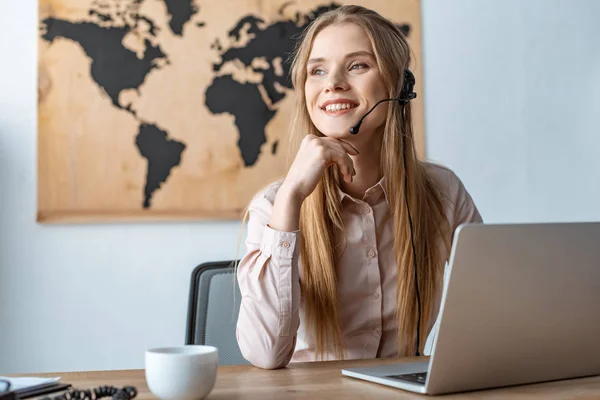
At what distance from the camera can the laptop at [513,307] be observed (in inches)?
32.0

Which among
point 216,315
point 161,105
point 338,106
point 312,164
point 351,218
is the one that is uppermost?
point 161,105

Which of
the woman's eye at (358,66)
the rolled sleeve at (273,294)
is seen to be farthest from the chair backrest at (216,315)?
the woman's eye at (358,66)

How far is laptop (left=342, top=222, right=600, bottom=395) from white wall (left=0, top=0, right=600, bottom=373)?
1.67 meters

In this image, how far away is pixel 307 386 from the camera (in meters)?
0.97

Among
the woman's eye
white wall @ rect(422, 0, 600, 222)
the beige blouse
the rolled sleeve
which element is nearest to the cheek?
the woman's eye

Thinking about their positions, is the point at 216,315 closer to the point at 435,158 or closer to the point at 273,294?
the point at 273,294

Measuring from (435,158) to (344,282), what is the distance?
133 centimetres

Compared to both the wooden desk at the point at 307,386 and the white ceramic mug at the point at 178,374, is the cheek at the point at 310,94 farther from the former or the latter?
the white ceramic mug at the point at 178,374

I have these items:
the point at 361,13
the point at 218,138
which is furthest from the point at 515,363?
the point at 218,138

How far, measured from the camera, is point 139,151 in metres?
2.49

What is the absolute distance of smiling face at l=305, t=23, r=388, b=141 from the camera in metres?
1.54

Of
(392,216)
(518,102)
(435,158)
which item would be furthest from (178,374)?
(518,102)

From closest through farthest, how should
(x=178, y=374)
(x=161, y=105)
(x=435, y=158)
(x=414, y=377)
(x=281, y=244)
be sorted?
(x=178, y=374), (x=414, y=377), (x=281, y=244), (x=161, y=105), (x=435, y=158)

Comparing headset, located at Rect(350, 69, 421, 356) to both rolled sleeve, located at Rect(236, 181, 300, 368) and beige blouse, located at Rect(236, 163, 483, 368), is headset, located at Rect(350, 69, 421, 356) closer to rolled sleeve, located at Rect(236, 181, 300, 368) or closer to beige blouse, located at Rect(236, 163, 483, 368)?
beige blouse, located at Rect(236, 163, 483, 368)
